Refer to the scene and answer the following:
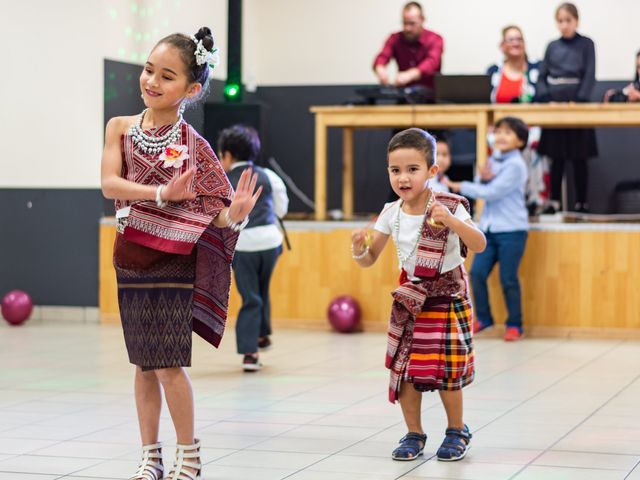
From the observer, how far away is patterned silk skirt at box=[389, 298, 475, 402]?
13.8ft

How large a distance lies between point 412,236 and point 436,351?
41 cm

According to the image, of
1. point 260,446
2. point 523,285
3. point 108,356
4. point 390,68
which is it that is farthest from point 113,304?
point 260,446

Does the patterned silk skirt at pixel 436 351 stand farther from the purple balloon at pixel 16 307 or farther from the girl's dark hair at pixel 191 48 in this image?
the purple balloon at pixel 16 307

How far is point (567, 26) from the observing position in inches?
357

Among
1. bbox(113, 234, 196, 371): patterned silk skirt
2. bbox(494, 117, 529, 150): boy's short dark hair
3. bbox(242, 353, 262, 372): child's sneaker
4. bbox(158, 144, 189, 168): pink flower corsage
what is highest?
bbox(494, 117, 529, 150): boy's short dark hair

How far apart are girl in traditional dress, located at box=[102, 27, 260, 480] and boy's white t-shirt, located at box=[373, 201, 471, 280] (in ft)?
2.36

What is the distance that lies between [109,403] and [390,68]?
650cm

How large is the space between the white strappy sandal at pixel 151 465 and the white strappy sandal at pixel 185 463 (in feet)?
0.22

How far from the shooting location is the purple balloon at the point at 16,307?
8.63 m

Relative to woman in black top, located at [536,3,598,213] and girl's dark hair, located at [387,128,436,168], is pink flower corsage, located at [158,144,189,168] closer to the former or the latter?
girl's dark hair, located at [387,128,436,168]

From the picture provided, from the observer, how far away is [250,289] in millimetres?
6523

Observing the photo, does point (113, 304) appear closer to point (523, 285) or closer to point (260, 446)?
point (523, 285)

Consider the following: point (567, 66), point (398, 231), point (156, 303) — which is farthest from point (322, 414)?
point (567, 66)

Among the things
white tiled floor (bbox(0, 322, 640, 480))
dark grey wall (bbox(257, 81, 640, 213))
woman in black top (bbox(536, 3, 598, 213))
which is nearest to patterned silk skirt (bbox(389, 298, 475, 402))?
white tiled floor (bbox(0, 322, 640, 480))
